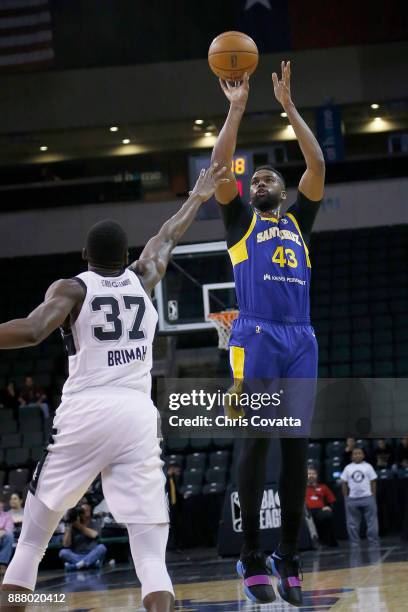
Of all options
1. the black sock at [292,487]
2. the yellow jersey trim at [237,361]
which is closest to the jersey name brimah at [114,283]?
the yellow jersey trim at [237,361]

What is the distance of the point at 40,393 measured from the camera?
21.9m

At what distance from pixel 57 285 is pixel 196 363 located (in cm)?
1919

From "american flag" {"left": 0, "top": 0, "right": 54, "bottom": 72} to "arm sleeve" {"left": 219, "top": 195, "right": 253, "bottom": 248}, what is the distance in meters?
19.8

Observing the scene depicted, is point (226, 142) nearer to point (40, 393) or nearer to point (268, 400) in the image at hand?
point (268, 400)

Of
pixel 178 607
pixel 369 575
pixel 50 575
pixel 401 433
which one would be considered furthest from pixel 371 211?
pixel 178 607

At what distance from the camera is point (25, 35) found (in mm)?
24953

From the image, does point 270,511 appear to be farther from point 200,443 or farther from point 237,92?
point 237,92

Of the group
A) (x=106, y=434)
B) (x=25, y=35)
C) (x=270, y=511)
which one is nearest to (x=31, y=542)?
(x=106, y=434)

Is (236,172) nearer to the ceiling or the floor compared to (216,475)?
nearer to the ceiling

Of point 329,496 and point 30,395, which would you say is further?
point 30,395

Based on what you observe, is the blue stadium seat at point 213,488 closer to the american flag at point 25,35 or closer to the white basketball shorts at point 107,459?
the american flag at point 25,35

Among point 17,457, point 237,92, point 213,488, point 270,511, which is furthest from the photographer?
point 17,457

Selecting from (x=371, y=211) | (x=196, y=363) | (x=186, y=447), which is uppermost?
(x=371, y=211)

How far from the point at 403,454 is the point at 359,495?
6.78 ft
